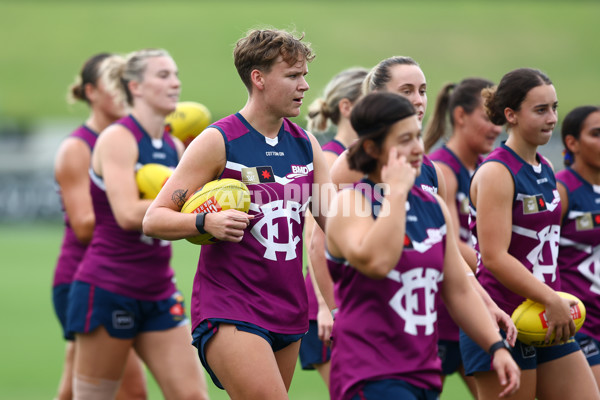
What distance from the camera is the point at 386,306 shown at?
137 inches

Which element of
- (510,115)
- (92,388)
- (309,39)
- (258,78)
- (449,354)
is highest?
(309,39)

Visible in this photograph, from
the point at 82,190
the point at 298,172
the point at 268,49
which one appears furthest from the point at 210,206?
the point at 82,190

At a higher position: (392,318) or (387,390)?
(392,318)

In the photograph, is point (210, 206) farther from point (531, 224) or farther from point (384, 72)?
point (531, 224)

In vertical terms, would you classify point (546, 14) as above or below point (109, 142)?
above

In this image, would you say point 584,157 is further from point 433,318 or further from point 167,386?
point 167,386

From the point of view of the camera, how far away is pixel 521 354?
4.59m

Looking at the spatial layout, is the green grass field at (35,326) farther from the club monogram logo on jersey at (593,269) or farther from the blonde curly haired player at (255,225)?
the blonde curly haired player at (255,225)

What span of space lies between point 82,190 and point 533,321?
3.55 metres

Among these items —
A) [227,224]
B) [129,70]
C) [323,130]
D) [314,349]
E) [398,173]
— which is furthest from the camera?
[129,70]

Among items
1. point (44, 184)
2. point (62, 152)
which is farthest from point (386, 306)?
point (44, 184)

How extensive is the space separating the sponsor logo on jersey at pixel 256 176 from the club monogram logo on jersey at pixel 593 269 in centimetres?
215

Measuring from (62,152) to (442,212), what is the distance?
390cm

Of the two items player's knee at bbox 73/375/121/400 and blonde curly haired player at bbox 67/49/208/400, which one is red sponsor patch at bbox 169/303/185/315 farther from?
player's knee at bbox 73/375/121/400
